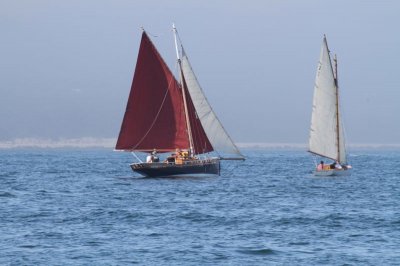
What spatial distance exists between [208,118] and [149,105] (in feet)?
16.7

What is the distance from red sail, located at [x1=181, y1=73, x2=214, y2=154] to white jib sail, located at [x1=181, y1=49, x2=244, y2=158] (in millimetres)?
283

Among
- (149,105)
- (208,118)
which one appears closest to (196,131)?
(208,118)

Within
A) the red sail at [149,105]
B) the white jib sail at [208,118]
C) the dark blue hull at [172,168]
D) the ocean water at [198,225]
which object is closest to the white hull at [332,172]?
the white jib sail at [208,118]

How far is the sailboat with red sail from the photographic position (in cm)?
7988

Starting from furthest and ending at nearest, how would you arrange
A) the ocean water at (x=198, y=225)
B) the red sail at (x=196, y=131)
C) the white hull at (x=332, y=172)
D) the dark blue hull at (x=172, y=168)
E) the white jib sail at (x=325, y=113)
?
1. the white jib sail at (x=325, y=113)
2. the white hull at (x=332, y=172)
3. the red sail at (x=196, y=131)
4. the dark blue hull at (x=172, y=168)
5. the ocean water at (x=198, y=225)

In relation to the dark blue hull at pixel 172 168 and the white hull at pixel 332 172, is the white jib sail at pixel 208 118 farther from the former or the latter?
the white hull at pixel 332 172

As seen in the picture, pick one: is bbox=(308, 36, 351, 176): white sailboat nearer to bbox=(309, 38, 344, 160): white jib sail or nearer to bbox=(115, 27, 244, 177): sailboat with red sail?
bbox=(309, 38, 344, 160): white jib sail

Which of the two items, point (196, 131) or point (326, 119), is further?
point (326, 119)

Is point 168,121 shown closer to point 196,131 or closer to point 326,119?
point 196,131

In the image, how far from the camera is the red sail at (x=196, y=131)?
8169cm

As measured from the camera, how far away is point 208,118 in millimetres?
82000

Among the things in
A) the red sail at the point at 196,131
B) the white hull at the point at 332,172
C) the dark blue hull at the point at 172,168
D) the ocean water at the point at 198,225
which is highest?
the red sail at the point at 196,131

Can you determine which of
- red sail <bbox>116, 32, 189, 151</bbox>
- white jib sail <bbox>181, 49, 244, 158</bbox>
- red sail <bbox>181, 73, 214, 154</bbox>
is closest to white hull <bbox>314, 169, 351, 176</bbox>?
white jib sail <bbox>181, 49, 244, 158</bbox>

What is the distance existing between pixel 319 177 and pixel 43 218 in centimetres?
4357
